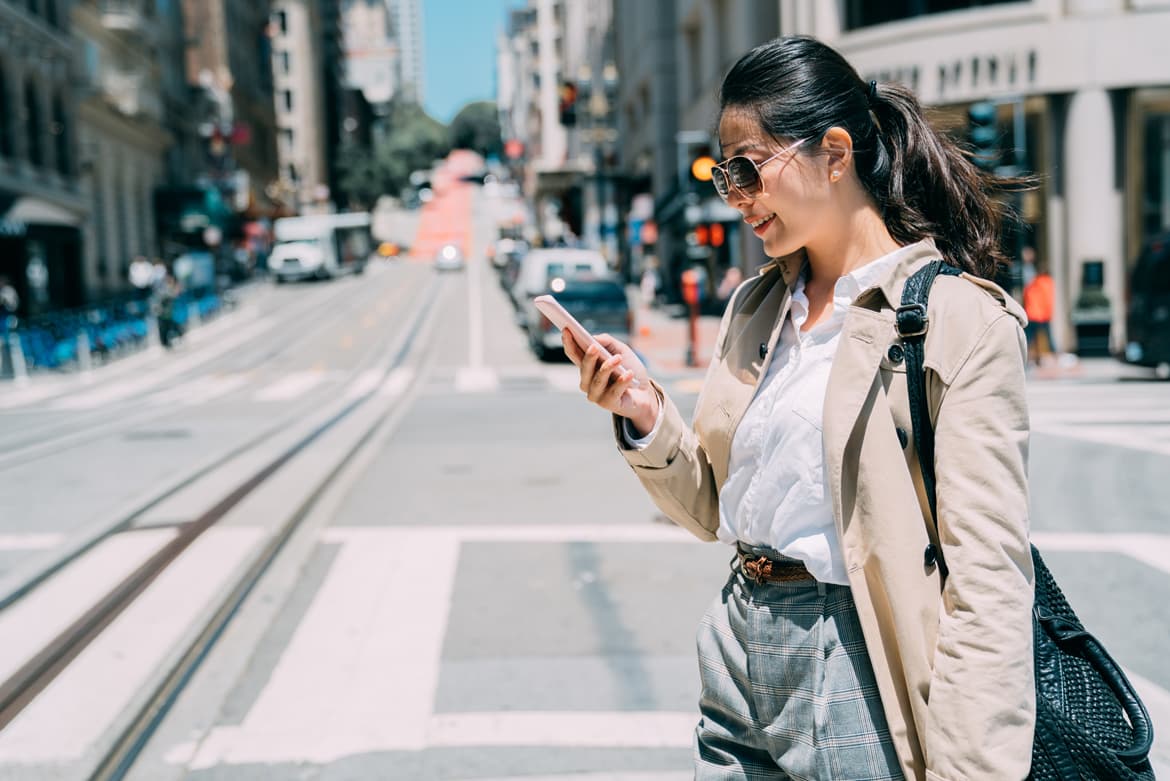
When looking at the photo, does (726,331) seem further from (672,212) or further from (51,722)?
(672,212)

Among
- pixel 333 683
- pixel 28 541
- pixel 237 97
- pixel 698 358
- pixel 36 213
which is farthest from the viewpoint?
pixel 237 97

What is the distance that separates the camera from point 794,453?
6.79 feet

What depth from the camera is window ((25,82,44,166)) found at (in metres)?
36.0

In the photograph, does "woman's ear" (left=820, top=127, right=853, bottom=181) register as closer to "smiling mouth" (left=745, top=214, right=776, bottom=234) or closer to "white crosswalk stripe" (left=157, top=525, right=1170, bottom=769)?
"smiling mouth" (left=745, top=214, right=776, bottom=234)

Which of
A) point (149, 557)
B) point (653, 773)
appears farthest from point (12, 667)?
point (653, 773)

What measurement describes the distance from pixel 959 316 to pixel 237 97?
76.3 m

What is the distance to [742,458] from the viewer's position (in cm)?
221

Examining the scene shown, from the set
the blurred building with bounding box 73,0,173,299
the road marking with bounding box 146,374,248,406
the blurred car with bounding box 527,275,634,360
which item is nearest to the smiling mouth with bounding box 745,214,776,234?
the road marking with bounding box 146,374,248,406

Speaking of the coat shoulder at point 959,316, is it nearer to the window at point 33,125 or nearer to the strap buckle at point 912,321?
the strap buckle at point 912,321

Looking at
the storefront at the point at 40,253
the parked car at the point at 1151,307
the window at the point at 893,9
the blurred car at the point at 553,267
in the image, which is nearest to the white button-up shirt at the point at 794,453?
the parked car at the point at 1151,307

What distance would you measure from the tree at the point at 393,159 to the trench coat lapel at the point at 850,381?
116037mm

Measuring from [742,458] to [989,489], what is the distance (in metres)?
0.49

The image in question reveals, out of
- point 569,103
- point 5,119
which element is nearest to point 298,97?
point 569,103

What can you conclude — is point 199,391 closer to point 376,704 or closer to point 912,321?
point 376,704
